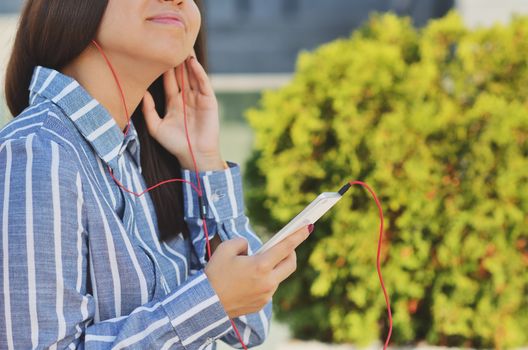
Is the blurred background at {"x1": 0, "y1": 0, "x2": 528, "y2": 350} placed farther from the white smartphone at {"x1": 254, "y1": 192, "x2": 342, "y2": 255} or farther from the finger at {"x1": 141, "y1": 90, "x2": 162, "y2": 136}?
the white smartphone at {"x1": 254, "y1": 192, "x2": 342, "y2": 255}

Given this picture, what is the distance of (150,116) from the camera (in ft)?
5.65

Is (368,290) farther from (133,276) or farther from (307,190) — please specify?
(133,276)

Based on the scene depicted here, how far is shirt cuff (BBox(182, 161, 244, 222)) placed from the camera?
1.68 meters

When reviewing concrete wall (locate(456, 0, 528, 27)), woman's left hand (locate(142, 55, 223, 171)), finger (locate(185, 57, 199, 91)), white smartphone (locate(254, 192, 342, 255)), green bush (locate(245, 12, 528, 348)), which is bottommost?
green bush (locate(245, 12, 528, 348))

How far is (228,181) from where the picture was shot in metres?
1.70

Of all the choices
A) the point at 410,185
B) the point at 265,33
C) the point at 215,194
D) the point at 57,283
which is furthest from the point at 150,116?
the point at 265,33

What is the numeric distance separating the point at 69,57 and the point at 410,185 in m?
2.28

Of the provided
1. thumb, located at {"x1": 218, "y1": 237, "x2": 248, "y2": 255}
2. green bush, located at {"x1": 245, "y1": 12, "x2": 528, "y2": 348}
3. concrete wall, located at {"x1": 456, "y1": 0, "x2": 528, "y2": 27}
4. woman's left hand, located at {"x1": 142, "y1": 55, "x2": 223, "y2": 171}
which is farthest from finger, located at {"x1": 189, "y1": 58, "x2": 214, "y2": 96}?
concrete wall, located at {"x1": 456, "y1": 0, "x2": 528, "y2": 27}

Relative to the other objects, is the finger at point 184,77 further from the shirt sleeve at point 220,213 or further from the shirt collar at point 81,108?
the shirt collar at point 81,108

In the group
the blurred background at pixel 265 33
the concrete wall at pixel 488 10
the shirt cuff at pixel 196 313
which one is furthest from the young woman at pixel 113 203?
the blurred background at pixel 265 33

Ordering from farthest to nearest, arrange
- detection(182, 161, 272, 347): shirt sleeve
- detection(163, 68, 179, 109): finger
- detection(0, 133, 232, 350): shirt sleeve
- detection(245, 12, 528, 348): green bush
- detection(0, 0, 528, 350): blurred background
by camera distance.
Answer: detection(0, 0, 528, 350): blurred background → detection(245, 12, 528, 348): green bush → detection(163, 68, 179, 109): finger → detection(182, 161, 272, 347): shirt sleeve → detection(0, 133, 232, 350): shirt sleeve

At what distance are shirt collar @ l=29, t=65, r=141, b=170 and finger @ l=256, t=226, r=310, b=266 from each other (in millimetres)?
364

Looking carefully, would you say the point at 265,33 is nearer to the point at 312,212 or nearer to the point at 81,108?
the point at 81,108

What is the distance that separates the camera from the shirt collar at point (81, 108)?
4.41 ft
